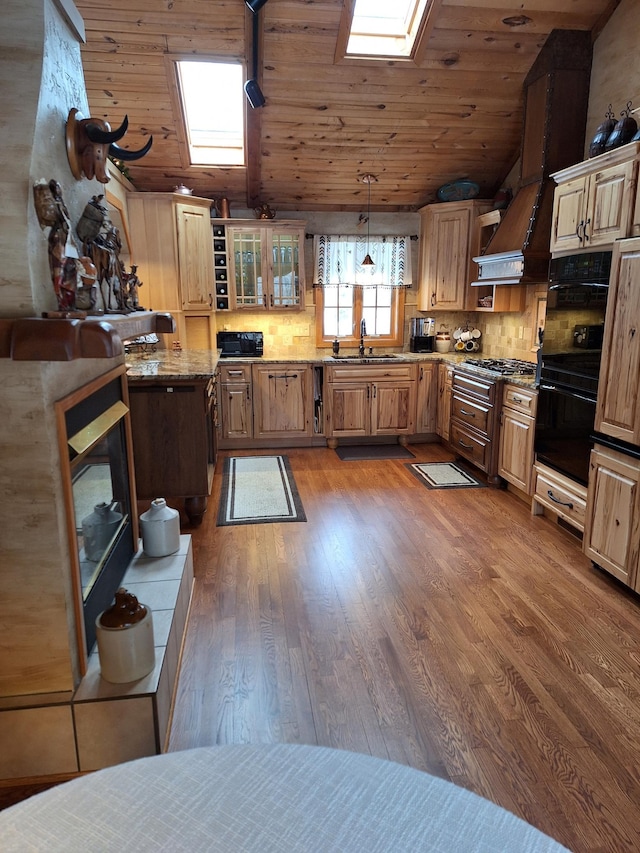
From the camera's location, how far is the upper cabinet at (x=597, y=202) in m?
2.68

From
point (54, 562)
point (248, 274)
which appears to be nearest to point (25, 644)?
point (54, 562)

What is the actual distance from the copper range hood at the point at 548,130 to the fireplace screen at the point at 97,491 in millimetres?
3147

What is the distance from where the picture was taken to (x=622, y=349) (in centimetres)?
274

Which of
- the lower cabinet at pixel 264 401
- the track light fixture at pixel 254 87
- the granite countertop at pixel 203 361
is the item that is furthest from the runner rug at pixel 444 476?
the track light fixture at pixel 254 87

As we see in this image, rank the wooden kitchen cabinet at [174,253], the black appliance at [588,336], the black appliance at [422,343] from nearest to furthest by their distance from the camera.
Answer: the black appliance at [588,336]
the wooden kitchen cabinet at [174,253]
the black appliance at [422,343]

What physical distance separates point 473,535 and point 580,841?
209 centimetres

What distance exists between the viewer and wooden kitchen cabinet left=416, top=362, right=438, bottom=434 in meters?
5.52

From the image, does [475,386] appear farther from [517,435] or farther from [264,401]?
[264,401]

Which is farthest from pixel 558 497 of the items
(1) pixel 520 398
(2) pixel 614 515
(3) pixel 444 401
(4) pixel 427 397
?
(4) pixel 427 397

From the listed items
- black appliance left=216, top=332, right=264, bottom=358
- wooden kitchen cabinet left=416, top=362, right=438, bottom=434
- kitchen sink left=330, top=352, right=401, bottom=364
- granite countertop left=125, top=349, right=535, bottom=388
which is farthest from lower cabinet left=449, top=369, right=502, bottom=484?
black appliance left=216, top=332, right=264, bottom=358

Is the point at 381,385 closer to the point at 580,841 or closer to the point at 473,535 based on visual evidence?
the point at 473,535

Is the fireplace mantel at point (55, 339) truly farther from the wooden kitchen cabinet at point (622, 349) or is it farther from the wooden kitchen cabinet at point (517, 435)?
the wooden kitchen cabinet at point (517, 435)

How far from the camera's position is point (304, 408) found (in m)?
5.50

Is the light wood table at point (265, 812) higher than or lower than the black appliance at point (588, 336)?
lower
